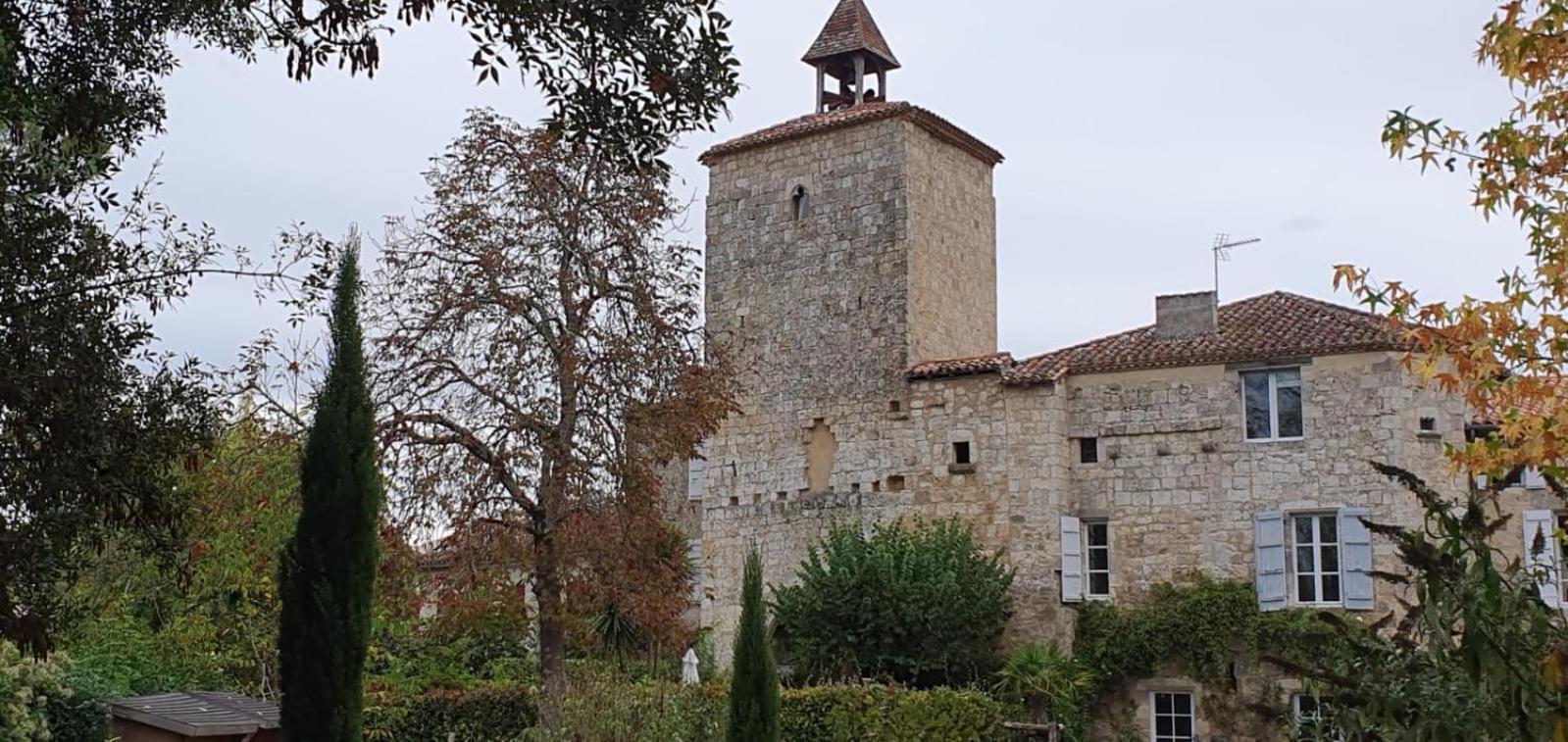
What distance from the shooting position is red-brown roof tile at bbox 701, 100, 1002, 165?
26.6m

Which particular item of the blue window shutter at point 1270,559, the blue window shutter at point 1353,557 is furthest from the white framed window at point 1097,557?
the blue window shutter at point 1353,557

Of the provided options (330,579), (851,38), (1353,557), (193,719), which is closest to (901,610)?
(1353,557)

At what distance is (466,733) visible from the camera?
22.6 metres

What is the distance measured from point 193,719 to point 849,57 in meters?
16.2

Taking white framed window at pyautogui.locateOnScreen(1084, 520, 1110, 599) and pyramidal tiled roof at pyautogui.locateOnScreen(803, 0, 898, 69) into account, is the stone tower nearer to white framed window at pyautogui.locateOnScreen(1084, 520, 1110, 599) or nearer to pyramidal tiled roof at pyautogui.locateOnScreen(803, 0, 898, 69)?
pyramidal tiled roof at pyautogui.locateOnScreen(803, 0, 898, 69)

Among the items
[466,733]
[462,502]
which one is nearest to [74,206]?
[462,502]

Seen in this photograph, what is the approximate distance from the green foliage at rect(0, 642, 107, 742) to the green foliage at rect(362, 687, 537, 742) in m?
3.54

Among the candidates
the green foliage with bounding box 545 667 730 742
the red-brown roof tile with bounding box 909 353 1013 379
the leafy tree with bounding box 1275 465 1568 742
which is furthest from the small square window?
the leafy tree with bounding box 1275 465 1568 742

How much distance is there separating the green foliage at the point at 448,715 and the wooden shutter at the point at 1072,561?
25.3 feet

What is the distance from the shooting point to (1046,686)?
2258 cm

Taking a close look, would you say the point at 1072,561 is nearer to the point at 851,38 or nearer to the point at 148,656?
the point at 851,38

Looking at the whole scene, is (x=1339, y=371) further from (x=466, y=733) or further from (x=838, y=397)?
(x=466, y=733)

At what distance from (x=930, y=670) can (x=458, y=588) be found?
7.94 metres

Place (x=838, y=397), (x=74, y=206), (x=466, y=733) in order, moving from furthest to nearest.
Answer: (x=838, y=397) < (x=466, y=733) < (x=74, y=206)
